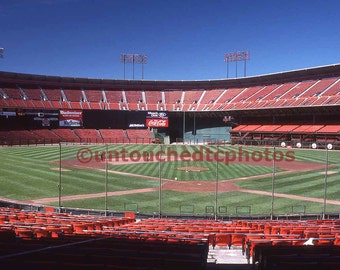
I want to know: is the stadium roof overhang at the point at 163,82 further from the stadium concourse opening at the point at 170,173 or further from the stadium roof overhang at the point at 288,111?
the stadium roof overhang at the point at 288,111

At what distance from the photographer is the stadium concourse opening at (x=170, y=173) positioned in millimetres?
7984

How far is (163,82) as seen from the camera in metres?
100

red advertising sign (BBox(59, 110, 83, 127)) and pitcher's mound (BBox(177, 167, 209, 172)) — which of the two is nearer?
pitcher's mound (BBox(177, 167, 209, 172))

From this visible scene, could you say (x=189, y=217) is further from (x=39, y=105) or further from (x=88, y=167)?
(x=39, y=105)

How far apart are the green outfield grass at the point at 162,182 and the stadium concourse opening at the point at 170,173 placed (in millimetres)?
154

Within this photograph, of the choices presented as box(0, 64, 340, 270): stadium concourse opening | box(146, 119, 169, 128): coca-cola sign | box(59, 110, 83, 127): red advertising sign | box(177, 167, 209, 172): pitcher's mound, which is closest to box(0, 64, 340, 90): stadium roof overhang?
box(0, 64, 340, 270): stadium concourse opening

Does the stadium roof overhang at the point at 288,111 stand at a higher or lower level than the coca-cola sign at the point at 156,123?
higher

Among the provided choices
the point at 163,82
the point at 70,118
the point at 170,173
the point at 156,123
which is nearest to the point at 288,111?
the point at 156,123

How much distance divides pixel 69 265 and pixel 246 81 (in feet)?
308

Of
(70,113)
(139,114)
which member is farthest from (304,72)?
(70,113)

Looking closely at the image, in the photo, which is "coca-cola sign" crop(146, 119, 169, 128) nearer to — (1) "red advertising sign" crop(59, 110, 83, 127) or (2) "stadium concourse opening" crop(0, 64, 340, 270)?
(2) "stadium concourse opening" crop(0, 64, 340, 270)

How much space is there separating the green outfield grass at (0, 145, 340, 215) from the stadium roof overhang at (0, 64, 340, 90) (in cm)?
3806

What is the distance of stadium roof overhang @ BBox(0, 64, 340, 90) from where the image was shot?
3186 inches

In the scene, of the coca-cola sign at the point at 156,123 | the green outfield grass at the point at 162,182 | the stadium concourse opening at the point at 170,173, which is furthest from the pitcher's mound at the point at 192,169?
the coca-cola sign at the point at 156,123
